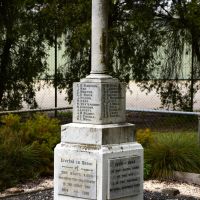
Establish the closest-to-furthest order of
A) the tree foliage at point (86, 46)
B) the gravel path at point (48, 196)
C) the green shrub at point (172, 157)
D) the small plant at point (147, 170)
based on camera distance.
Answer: the gravel path at point (48, 196) → the small plant at point (147, 170) → the green shrub at point (172, 157) → the tree foliage at point (86, 46)

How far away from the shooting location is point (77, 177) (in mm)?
7242

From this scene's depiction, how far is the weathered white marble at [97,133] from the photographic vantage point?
709 cm

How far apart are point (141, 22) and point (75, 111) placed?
8639 mm

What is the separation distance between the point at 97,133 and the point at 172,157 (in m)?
3.44

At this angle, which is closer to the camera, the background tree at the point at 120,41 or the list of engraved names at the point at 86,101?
the list of engraved names at the point at 86,101

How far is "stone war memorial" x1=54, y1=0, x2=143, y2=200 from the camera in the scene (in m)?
7.07

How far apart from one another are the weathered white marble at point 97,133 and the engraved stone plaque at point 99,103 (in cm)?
8

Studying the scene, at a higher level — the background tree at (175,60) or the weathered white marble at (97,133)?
the background tree at (175,60)

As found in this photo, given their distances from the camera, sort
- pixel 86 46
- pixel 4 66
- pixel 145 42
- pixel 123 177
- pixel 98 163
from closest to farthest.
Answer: pixel 98 163, pixel 123 177, pixel 86 46, pixel 145 42, pixel 4 66

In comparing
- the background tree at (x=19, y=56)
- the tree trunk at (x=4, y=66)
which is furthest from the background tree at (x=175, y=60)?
the tree trunk at (x=4, y=66)

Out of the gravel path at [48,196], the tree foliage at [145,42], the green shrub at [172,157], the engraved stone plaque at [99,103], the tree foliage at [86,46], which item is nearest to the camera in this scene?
the engraved stone plaque at [99,103]

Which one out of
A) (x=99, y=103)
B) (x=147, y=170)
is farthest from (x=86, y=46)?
(x=99, y=103)

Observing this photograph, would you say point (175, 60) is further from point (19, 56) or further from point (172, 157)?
point (172, 157)

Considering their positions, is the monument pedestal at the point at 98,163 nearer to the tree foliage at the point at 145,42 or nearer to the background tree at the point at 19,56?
the tree foliage at the point at 145,42
